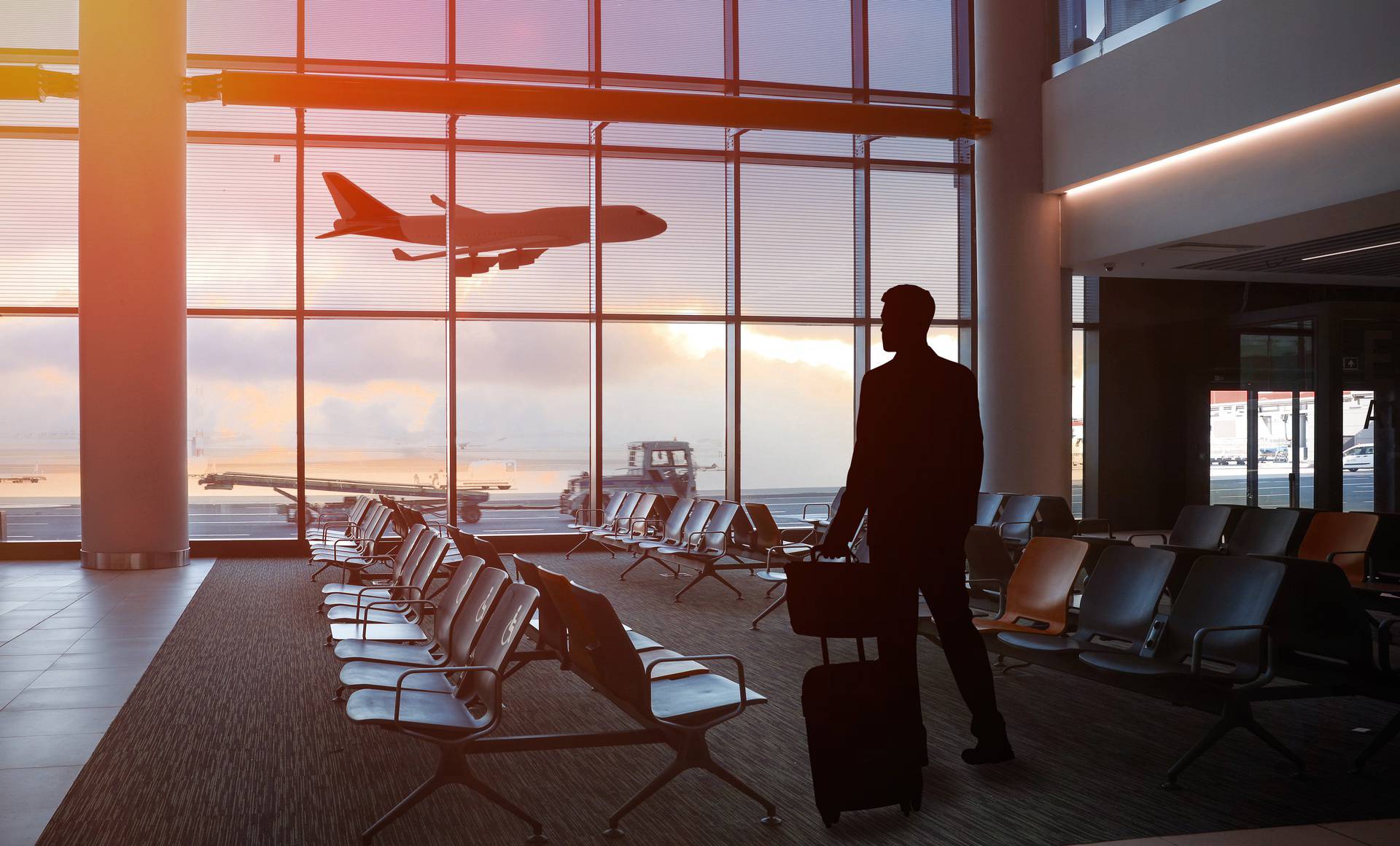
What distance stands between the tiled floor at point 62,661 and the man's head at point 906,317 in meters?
3.15

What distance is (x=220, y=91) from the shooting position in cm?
1059

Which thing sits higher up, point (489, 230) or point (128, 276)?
point (489, 230)

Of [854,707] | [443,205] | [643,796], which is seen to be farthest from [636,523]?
[854,707]

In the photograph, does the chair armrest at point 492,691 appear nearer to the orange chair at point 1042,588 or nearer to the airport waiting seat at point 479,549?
the airport waiting seat at point 479,549

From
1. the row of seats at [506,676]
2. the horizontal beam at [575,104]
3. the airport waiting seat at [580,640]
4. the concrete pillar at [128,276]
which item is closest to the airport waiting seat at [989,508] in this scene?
the horizontal beam at [575,104]

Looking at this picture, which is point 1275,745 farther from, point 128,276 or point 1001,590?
point 128,276

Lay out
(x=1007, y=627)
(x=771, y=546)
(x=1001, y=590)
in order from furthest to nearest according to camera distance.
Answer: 1. (x=771, y=546)
2. (x=1001, y=590)
3. (x=1007, y=627)

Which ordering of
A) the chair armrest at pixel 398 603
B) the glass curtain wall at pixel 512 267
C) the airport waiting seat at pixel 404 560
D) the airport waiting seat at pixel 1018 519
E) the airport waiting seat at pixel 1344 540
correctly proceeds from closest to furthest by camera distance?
the chair armrest at pixel 398 603
the airport waiting seat at pixel 404 560
the airport waiting seat at pixel 1344 540
the airport waiting seat at pixel 1018 519
the glass curtain wall at pixel 512 267

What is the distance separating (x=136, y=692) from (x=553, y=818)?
287 centimetres

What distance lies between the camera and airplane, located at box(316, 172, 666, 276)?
11.4 meters

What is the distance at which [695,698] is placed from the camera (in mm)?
3654

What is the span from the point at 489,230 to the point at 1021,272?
19.0ft

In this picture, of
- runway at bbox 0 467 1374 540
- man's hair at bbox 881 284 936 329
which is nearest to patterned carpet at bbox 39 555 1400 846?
man's hair at bbox 881 284 936 329

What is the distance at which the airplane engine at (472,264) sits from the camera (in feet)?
38.3
